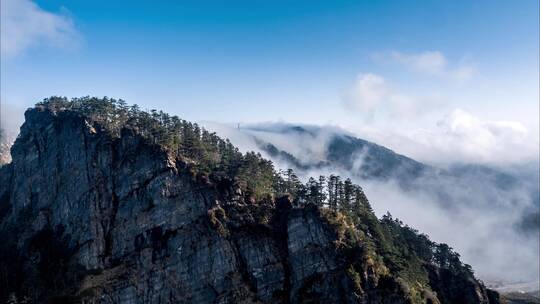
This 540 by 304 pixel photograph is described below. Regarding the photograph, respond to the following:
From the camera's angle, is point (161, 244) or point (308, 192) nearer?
point (161, 244)

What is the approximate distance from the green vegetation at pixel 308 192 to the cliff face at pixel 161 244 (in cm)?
290

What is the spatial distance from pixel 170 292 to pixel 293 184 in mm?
55758

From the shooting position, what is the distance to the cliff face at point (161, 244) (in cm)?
12206

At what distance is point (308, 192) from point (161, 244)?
4861cm

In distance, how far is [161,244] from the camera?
13150cm

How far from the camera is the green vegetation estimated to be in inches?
5007

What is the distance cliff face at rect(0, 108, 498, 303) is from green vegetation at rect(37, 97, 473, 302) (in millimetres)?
2896

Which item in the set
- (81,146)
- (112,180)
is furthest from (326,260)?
(81,146)

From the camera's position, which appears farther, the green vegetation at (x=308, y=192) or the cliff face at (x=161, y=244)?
the green vegetation at (x=308, y=192)

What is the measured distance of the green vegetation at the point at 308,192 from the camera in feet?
417

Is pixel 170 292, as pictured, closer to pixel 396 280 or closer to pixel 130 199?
pixel 130 199

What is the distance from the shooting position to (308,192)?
148 metres

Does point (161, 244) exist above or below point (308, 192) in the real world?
below

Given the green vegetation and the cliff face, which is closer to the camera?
the cliff face
